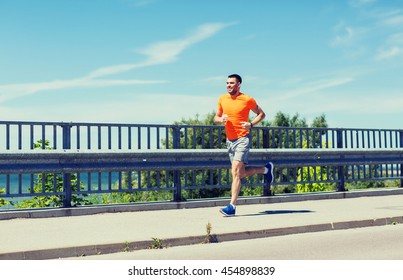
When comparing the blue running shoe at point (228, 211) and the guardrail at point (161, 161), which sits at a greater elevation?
the guardrail at point (161, 161)

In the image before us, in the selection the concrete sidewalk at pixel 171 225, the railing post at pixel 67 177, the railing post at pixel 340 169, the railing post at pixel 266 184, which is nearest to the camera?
the concrete sidewalk at pixel 171 225

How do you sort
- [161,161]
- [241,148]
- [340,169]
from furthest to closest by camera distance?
[340,169]
[161,161]
[241,148]

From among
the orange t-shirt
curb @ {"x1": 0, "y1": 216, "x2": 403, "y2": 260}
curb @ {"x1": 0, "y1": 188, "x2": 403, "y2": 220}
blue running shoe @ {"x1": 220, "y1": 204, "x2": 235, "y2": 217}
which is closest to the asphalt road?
curb @ {"x1": 0, "y1": 216, "x2": 403, "y2": 260}

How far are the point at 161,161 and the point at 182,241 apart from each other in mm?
4440

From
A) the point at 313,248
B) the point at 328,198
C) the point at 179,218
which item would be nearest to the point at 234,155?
the point at 179,218

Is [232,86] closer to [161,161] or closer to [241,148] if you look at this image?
[241,148]

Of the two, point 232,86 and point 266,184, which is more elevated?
point 232,86

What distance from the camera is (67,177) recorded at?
12.6 m

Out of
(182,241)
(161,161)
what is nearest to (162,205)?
(161,161)

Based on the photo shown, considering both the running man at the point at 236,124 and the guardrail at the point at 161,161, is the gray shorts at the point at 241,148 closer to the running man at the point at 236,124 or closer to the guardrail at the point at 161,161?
the running man at the point at 236,124

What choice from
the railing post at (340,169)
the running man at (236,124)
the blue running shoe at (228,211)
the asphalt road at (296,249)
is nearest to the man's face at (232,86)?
the running man at (236,124)

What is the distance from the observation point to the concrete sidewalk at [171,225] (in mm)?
8531

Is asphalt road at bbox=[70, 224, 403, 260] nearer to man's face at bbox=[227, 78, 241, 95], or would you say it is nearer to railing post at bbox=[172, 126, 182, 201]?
man's face at bbox=[227, 78, 241, 95]
